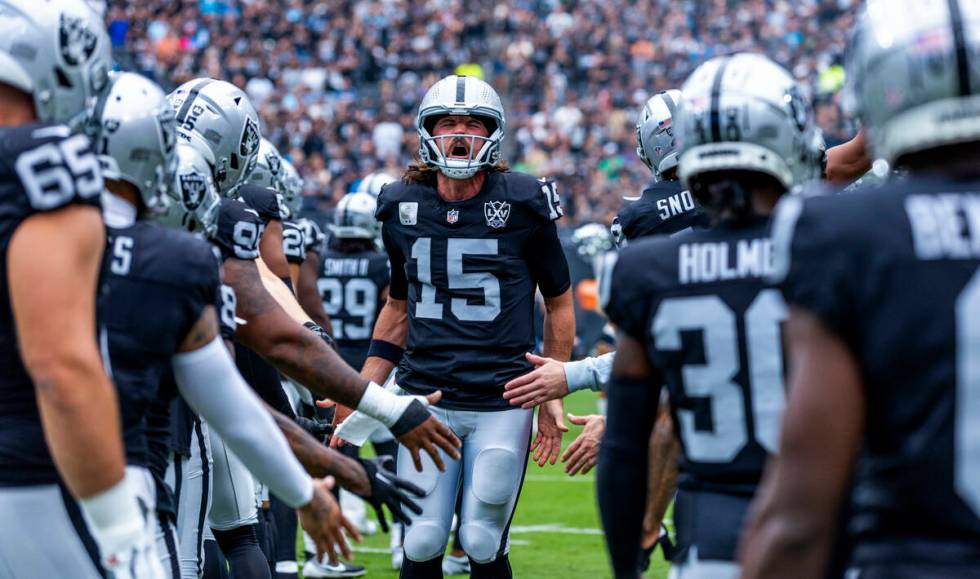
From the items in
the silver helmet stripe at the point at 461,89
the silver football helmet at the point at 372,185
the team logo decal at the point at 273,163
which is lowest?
the silver football helmet at the point at 372,185

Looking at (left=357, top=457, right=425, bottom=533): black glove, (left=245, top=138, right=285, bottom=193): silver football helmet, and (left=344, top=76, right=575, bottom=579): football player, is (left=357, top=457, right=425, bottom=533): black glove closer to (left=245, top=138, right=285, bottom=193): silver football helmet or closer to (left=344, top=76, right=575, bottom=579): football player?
(left=344, top=76, right=575, bottom=579): football player

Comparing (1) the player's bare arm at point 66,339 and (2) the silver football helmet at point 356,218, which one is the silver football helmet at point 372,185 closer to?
(2) the silver football helmet at point 356,218

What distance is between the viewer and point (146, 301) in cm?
262

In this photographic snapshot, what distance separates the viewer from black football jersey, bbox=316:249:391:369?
8.40 metres

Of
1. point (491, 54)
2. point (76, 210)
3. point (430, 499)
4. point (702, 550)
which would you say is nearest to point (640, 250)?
point (702, 550)

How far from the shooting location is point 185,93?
469 cm

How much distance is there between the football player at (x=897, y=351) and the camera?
1753 mm

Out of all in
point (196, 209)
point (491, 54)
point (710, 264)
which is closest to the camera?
point (710, 264)

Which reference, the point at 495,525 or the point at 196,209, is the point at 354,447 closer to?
the point at 495,525

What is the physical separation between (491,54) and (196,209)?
68.1ft

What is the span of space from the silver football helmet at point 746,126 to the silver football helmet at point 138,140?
3.72 feet

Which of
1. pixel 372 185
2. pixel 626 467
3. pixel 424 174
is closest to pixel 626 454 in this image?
pixel 626 467

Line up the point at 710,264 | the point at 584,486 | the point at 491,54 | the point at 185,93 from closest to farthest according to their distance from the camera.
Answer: the point at 710,264 → the point at 185,93 → the point at 584,486 → the point at 491,54

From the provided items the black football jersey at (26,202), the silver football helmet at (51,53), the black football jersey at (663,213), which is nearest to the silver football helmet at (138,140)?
the silver football helmet at (51,53)
